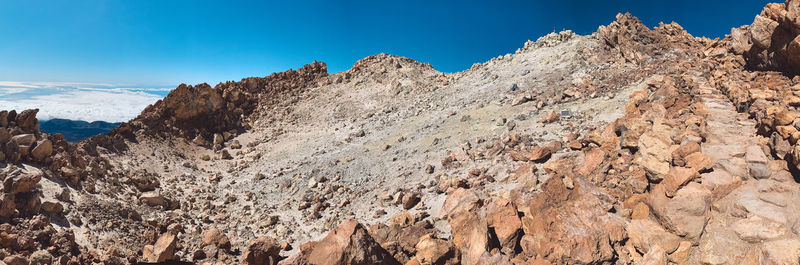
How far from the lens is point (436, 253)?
314 inches

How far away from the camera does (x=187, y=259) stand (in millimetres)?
10438

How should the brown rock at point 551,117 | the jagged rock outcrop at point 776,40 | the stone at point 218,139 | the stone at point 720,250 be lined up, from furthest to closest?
the stone at point 218,139 < the brown rock at point 551,117 < the jagged rock outcrop at point 776,40 < the stone at point 720,250

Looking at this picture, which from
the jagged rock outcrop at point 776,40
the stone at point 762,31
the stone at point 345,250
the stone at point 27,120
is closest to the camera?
the stone at point 345,250

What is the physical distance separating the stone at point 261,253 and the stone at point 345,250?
5.29 ft

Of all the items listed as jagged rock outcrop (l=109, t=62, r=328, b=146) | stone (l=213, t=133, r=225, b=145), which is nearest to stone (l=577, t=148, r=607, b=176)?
jagged rock outcrop (l=109, t=62, r=328, b=146)

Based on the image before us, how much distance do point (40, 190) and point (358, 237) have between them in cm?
1010

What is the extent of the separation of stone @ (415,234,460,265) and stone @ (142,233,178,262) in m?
7.25

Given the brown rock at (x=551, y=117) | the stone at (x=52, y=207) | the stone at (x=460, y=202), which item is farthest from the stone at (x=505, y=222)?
the stone at (x=52, y=207)

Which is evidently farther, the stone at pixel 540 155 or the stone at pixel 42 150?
the stone at pixel 42 150

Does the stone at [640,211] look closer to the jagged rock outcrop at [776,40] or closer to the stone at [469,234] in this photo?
the stone at [469,234]

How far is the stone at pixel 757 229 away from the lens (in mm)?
6082

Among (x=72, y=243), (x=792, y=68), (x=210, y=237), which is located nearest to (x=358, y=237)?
(x=210, y=237)

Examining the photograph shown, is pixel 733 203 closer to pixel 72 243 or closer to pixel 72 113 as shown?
pixel 72 243

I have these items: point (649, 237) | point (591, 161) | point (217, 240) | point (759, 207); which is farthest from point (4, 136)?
point (759, 207)
